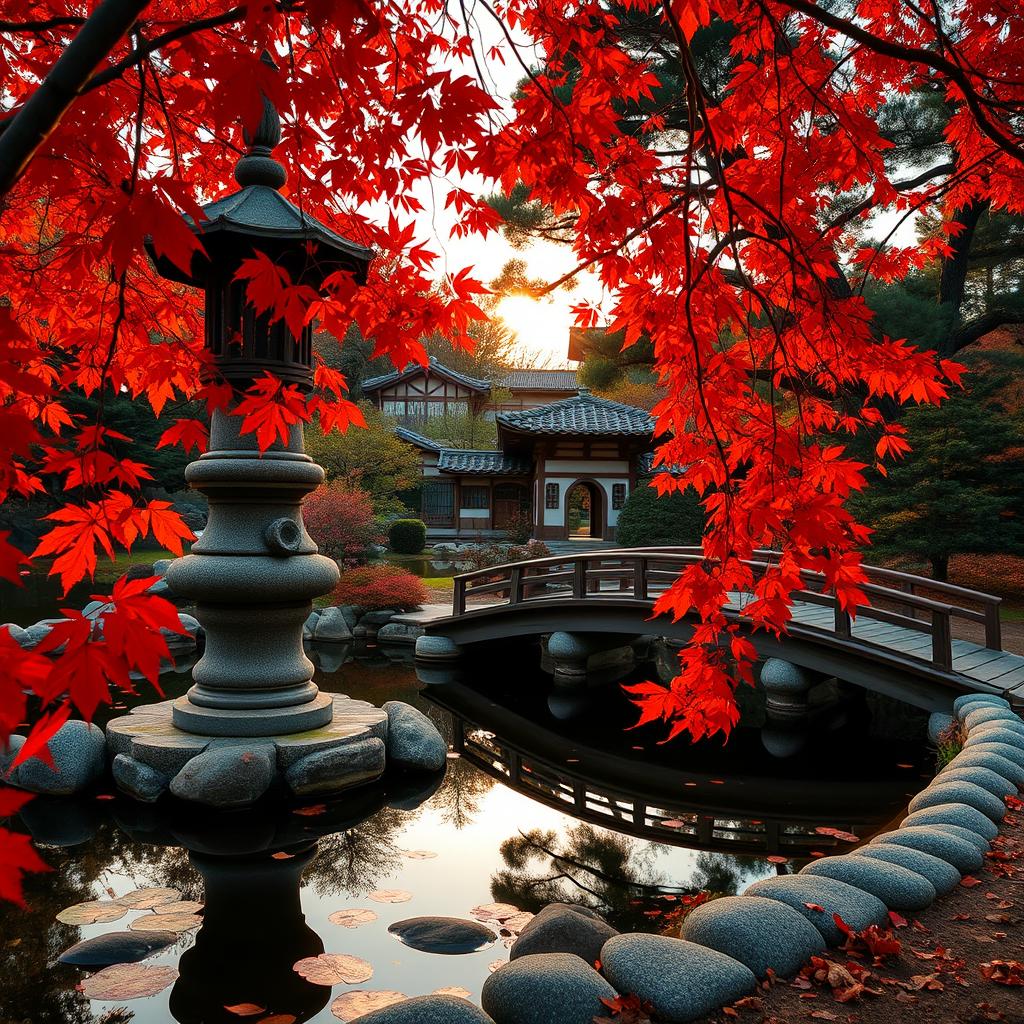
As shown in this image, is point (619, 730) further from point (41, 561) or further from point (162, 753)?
point (41, 561)

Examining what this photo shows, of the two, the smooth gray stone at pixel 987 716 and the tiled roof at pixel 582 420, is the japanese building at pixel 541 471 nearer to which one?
the tiled roof at pixel 582 420

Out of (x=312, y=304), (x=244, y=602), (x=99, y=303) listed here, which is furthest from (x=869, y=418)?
(x=244, y=602)

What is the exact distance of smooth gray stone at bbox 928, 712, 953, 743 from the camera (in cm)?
678

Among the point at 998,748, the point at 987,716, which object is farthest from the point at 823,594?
the point at 987,716

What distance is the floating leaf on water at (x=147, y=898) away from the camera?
4227mm

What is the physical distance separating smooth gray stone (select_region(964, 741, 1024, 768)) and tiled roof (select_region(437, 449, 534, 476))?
21323 mm

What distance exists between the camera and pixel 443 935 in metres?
3.95

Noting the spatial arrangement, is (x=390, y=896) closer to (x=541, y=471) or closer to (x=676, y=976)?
(x=676, y=976)

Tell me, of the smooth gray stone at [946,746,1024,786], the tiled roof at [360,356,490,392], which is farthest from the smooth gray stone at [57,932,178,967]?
the tiled roof at [360,356,490,392]

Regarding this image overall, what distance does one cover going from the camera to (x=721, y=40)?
11312 millimetres

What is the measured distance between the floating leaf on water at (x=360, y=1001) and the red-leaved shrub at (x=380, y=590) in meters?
9.94

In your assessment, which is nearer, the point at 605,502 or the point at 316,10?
the point at 316,10

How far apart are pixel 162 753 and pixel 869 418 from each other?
496cm

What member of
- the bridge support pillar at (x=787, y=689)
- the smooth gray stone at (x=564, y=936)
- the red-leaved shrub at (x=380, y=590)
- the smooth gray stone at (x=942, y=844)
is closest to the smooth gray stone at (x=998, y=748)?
the smooth gray stone at (x=942, y=844)
